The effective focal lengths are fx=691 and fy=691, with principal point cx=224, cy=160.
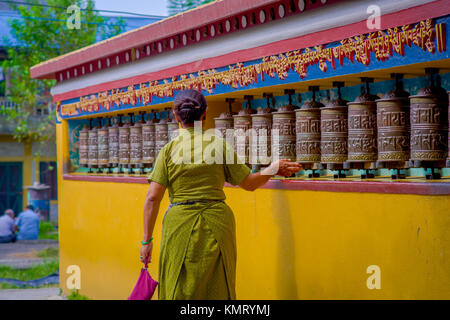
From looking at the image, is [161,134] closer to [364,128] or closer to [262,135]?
[262,135]

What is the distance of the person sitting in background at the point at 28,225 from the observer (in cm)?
1611

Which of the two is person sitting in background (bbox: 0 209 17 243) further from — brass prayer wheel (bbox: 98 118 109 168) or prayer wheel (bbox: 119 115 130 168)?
prayer wheel (bbox: 119 115 130 168)

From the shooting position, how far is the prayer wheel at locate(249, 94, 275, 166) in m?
4.89

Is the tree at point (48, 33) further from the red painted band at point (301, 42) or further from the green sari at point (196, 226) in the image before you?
the green sari at point (196, 226)

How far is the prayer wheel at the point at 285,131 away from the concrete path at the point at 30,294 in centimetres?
440

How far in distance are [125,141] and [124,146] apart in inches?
2.0

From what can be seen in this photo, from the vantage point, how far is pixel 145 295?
3883 mm

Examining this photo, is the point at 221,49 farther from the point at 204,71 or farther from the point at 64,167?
the point at 64,167

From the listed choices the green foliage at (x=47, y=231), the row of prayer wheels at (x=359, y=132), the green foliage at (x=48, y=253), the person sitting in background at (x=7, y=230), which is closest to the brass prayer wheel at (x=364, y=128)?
the row of prayer wheels at (x=359, y=132)

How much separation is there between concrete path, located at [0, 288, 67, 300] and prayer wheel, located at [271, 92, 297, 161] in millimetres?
4403

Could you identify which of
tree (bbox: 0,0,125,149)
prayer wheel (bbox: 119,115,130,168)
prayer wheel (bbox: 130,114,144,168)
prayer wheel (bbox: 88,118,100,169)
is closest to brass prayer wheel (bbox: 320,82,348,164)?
prayer wheel (bbox: 130,114,144,168)

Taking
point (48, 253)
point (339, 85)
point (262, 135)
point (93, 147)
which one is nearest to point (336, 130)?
point (339, 85)

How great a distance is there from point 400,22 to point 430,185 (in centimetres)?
88

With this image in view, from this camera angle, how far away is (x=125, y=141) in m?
6.92
